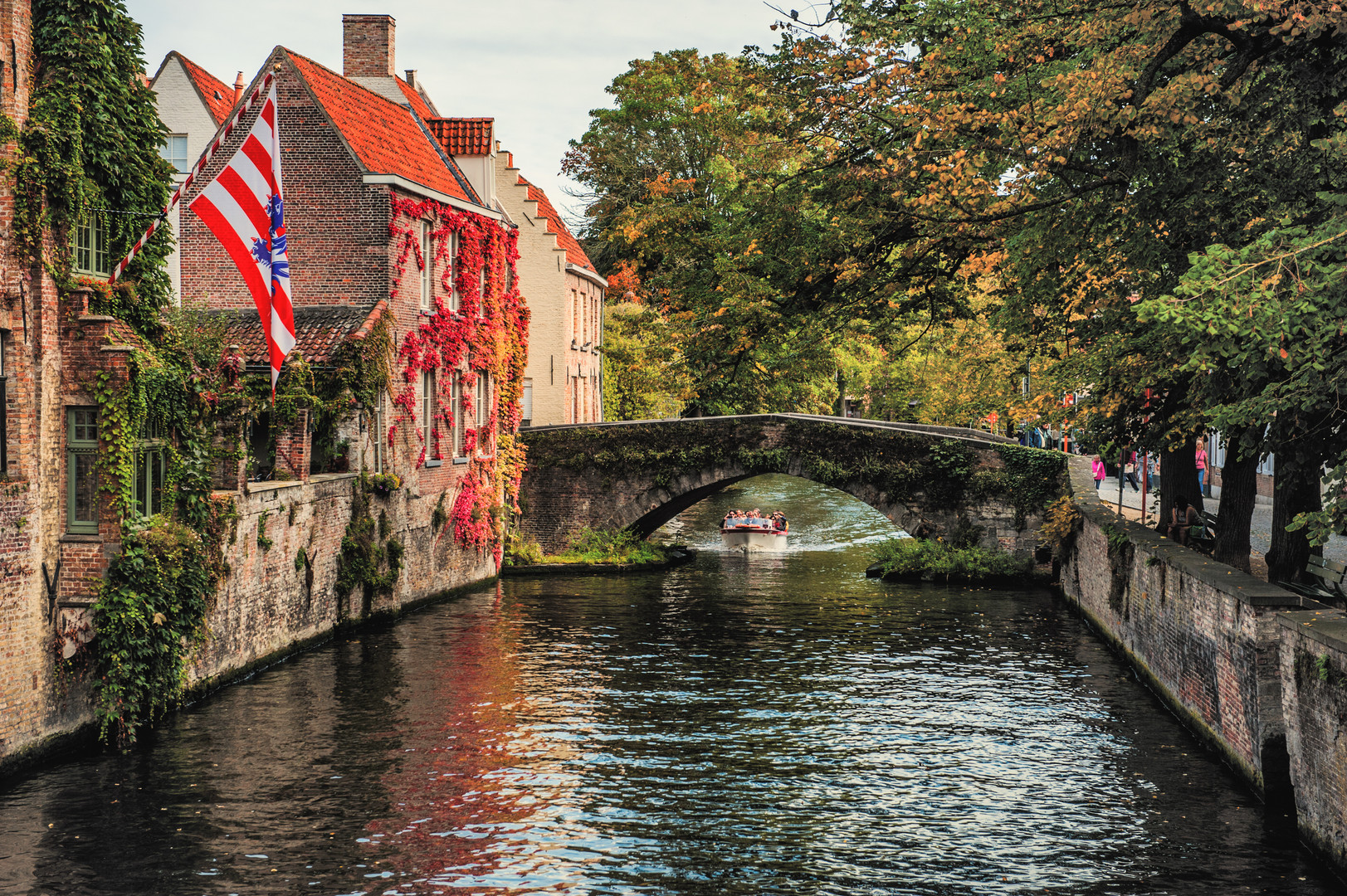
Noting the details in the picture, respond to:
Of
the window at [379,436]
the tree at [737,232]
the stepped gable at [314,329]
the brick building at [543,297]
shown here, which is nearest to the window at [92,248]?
the stepped gable at [314,329]

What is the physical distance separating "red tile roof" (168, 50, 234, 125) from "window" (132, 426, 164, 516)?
14561 millimetres

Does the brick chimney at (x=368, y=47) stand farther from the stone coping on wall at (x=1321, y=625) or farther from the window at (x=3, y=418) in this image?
the stone coping on wall at (x=1321, y=625)

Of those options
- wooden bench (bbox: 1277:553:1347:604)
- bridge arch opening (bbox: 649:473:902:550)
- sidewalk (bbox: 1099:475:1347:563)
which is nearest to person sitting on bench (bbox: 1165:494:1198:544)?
sidewalk (bbox: 1099:475:1347:563)

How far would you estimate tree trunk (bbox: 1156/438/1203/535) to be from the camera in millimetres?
21828

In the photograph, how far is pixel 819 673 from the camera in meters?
20.7

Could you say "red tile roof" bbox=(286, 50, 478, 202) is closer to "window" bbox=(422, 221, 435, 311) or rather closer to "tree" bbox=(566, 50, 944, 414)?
"window" bbox=(422, 221, 435, 311)

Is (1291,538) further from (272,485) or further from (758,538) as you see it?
(758,538)

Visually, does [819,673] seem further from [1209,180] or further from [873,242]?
[1209,180]

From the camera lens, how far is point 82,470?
15.9 meters

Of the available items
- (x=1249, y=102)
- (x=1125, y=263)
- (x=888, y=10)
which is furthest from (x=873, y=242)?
(x=1249, y=102)

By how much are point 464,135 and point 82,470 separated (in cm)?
1879

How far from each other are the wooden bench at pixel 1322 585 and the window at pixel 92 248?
1476cm

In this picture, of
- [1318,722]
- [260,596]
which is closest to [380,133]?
[260,596]

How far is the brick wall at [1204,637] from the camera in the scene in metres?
12.9
